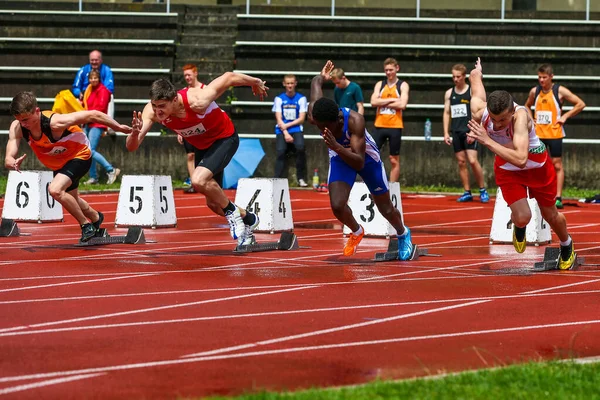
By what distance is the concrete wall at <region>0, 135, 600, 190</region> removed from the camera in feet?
71.9

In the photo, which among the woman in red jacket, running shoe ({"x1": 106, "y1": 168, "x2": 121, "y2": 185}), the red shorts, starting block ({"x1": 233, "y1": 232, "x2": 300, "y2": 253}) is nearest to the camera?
the red shorts

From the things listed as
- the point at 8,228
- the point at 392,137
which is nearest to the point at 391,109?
the point at 392,137

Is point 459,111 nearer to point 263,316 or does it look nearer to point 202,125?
point 202,125

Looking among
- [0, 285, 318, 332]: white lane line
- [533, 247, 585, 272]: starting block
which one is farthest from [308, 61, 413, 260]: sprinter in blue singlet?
[0, 285, 318, 332]: white lane line

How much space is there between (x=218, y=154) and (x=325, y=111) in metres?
1.69

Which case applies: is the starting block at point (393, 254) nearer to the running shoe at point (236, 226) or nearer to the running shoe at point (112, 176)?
the running shoe at point (236, 226)

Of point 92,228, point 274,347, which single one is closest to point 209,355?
point 274,347

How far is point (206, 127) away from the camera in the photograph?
12016 millimetres

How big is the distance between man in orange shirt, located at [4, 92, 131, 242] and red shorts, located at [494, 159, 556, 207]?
374cm

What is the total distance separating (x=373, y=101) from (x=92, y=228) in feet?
26.3

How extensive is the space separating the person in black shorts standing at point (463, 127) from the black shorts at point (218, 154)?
24.7 feet

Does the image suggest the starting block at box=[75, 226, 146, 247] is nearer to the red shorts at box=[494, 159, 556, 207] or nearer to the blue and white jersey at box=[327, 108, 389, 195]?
the blue and white jersey at box=[327, 108, 389, 195]

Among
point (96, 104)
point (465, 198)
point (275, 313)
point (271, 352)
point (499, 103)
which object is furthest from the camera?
point (96, 104)

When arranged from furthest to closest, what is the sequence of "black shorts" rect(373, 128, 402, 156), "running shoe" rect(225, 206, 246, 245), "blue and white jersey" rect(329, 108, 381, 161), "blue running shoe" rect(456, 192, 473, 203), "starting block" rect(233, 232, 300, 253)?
"black shorts" rect(373, 128, 402, 156), "blue running shoe" rect(456, 192, 473, 203), "starting block" rect(233, 232, 300, 253), "running shoe" rect(225, 206, 246, 245), "blue and white jersey" rect(329, 108, 381, 161)
